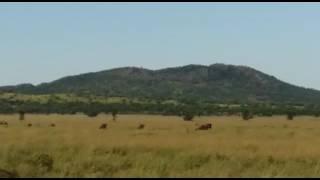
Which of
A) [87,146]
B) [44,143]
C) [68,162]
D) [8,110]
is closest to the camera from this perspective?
[68,162]

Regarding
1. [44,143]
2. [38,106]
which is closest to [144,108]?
[38,106]

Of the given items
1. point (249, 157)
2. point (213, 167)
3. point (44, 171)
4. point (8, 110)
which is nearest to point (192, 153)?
point (249, 157)

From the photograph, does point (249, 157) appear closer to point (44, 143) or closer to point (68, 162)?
point (68, 162)

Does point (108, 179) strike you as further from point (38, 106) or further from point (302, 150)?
point (38, 106)

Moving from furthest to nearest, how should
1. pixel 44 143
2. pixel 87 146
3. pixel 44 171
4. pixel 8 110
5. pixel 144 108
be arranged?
pixel 144 108
pixel 8 110
pixel 44 143
pixel 87 146
pixel 44 171

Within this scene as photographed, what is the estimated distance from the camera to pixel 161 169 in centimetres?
1944

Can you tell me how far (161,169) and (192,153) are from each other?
11.8ft

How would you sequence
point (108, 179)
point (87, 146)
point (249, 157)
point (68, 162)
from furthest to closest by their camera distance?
1. point (87, 146)
2. point (249, 157)
3. point (68, 162)
4. point (108, 179)

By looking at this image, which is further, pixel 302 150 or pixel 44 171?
pixel 302 150

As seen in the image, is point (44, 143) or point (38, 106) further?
point (38, 106)

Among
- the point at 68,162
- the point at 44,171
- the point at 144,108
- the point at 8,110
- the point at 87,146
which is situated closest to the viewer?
the point at 44,171

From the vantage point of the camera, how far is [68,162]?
20562mm

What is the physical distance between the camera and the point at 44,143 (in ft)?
86.2

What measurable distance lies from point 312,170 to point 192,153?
445 cm
